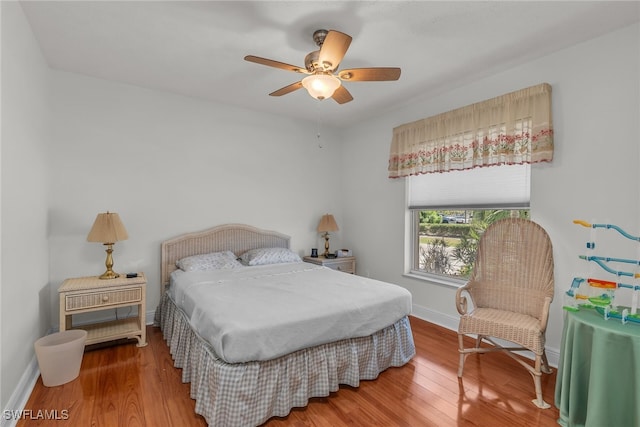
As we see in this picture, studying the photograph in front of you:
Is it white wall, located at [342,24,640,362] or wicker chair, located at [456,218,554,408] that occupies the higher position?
white wall, located at [342,24,640,362]

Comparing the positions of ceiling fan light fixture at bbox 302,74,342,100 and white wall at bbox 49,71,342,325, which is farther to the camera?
white wall at bbox 49,71,342,325

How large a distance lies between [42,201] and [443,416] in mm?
3498

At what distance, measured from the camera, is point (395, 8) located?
2.03 meters

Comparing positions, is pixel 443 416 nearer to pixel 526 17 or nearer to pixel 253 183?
pixel 526 17

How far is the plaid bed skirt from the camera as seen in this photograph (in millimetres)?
1742

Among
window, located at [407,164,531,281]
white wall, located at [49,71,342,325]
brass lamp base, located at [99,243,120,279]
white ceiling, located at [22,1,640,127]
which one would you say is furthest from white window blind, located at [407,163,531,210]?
brass lamp base, located at [99,243,120,279]

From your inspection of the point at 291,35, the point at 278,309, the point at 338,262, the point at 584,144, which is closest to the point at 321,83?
the point at 291,35

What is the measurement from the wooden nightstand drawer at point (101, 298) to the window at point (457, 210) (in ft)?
10.0

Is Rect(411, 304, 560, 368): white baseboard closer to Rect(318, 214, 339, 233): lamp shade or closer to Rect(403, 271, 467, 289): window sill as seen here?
Rect(403, 271, 467, 289): window sill

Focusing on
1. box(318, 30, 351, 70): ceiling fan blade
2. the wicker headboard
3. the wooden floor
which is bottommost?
→ the wooden floor

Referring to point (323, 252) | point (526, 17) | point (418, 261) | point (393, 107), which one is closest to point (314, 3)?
point (526, 17)

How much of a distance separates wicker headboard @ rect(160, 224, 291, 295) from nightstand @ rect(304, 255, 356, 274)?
45 centimetres

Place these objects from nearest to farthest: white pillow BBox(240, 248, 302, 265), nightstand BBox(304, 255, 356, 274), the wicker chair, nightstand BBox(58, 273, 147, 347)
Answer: the wicker chair
nightstand BBox(58, 273, 147, 347)
white pillow BBox(240, 248, 302, 265)
nightstand BBox(304, 255, 356, 274)

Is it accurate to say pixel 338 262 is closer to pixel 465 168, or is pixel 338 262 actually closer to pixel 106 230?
pixel 465 168
